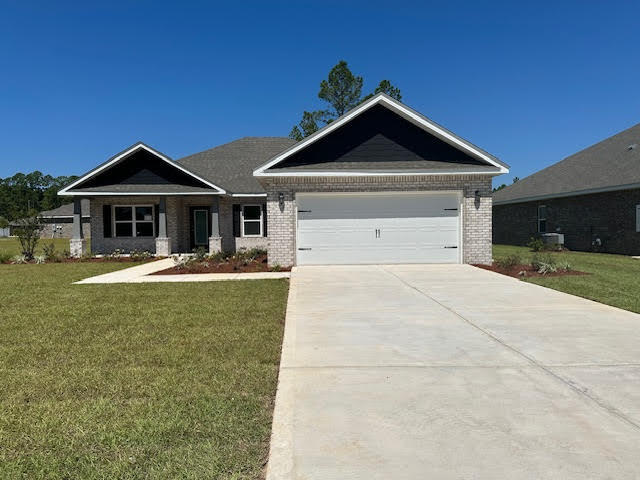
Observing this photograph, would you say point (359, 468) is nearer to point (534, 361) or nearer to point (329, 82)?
point (534, 361)

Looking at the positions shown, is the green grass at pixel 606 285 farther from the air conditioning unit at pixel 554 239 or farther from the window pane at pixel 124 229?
the window pane at pixel 124 229

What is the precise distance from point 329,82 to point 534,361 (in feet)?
116

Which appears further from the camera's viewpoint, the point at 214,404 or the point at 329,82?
the point at 329,82

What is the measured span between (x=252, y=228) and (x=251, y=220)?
409 millimetres

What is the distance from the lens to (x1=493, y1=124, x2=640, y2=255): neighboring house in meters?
18.1

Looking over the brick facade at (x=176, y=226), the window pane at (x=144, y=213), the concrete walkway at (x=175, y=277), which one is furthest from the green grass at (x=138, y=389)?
the window pane at (x=144, y=213)

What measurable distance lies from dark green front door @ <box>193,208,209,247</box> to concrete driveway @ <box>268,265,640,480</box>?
51.6 ft

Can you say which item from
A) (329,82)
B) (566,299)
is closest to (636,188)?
(566,299)

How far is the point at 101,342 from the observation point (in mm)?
5238

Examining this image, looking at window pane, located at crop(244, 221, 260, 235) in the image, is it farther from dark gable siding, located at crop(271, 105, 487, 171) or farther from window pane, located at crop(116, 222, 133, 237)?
dark gable siding, located at crop(271, 105, 487, 171)

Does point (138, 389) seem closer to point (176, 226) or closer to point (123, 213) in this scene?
point (176, 226)

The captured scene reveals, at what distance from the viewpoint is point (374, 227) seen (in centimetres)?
1378

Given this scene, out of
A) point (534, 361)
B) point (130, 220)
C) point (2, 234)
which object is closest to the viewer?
point (534, 361)

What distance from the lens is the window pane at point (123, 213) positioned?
2022 cm
